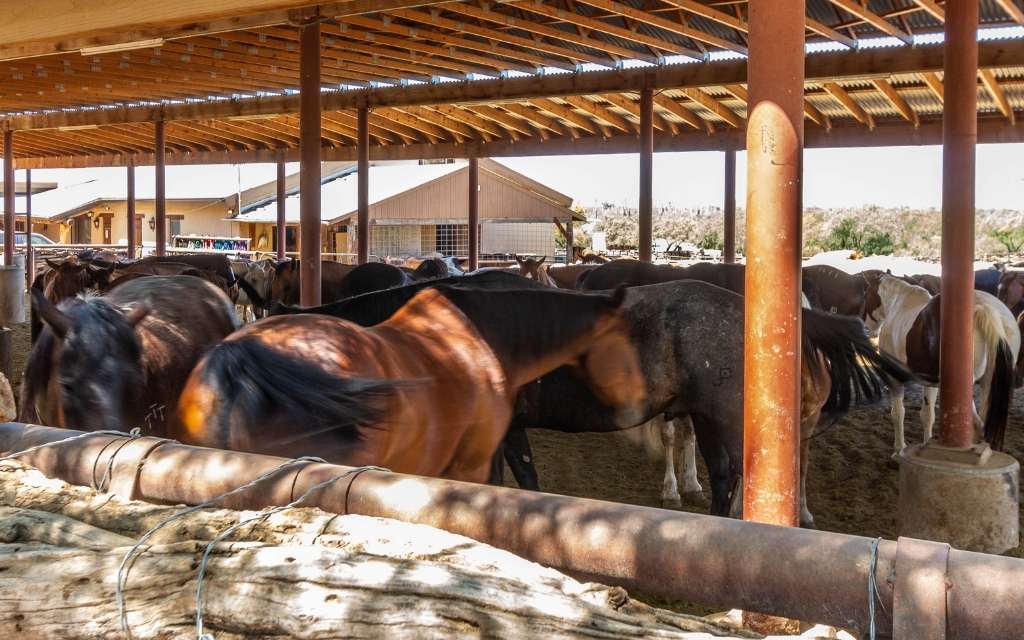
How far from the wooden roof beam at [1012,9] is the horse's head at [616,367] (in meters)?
5.76

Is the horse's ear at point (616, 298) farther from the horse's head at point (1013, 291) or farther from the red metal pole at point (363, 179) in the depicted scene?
the horse's head at point (1013, 291)

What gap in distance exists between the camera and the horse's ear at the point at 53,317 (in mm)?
4094

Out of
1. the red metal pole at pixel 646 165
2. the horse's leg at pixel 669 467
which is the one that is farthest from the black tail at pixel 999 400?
→ the red metal pole at pixel 646 165

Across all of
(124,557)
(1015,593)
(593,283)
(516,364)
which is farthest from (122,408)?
(593,283)

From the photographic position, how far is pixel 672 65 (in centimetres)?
1135

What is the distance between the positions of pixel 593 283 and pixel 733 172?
23.9 feet

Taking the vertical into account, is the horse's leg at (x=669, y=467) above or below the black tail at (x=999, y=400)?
below

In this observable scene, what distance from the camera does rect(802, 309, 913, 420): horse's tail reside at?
5496 millimetres

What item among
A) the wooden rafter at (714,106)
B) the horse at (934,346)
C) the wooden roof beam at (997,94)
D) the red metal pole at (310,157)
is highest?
the wooden rafter at (714,106)

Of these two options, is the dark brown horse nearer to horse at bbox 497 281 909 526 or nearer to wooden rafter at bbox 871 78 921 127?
horse at bbox 497 281 909 526

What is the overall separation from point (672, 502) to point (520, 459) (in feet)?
5.65

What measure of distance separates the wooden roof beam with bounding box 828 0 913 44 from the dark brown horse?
6.63 metres

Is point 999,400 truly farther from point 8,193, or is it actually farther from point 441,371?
Answer: point 8,193

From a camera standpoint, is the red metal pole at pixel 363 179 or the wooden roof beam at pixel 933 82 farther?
the red metal pole at pixel 363 179
